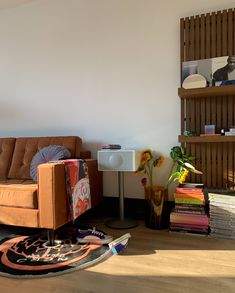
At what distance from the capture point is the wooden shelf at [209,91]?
6.38ft

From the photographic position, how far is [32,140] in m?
2.52

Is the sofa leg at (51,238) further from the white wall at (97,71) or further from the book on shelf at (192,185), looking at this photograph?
the book on shelf at (192,185)

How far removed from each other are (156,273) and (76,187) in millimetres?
781

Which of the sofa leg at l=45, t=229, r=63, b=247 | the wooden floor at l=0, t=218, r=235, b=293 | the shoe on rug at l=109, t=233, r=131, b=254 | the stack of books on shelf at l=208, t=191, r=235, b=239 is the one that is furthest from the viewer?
the stack of books on shelf at l=208, t=191, r=235, b=239

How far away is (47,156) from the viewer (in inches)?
87.3

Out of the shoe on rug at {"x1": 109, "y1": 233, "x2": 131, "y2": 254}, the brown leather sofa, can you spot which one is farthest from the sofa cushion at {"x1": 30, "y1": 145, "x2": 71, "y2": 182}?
the shoe on rug at {"x1": 109, "y1": 233, "x2": 131, "y2": 254}

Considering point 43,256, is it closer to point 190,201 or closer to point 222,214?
point 190,201

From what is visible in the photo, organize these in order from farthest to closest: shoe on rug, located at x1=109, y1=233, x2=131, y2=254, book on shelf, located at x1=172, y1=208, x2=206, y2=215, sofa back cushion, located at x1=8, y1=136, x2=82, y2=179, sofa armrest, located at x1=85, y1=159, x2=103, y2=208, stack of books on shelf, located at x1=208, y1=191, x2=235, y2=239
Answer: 1. sofa back cushion, located at x1=8, y1=136, x2=82, y2=179
2. sofa armrest, located at x1=85, y1=159, x2=103, y2=208
3. book on shelf, located at x1=172, y1=208, x2=206, y2=215
4. stack of books on shelf, located at x1=208, y1=191, x2=235, y2=239
5. shoe on rug, located at x1=109, y1=233, x2=131, y2=254

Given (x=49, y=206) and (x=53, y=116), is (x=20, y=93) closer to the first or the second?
(x=53, y=116)

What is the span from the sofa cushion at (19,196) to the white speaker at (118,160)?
23.7 inches

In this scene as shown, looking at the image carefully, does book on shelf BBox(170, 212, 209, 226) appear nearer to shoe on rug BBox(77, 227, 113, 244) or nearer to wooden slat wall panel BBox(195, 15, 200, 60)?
shoe on rug BBox(77, 227, 113, 244)

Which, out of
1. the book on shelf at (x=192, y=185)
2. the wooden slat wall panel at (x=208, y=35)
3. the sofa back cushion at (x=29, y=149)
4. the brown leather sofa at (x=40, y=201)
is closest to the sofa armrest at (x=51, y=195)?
the brown leather sofa at (x=40, y=201)

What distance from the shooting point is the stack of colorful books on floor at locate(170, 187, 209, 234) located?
1.96 meters

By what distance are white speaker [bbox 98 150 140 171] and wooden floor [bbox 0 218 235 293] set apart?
60 cm
